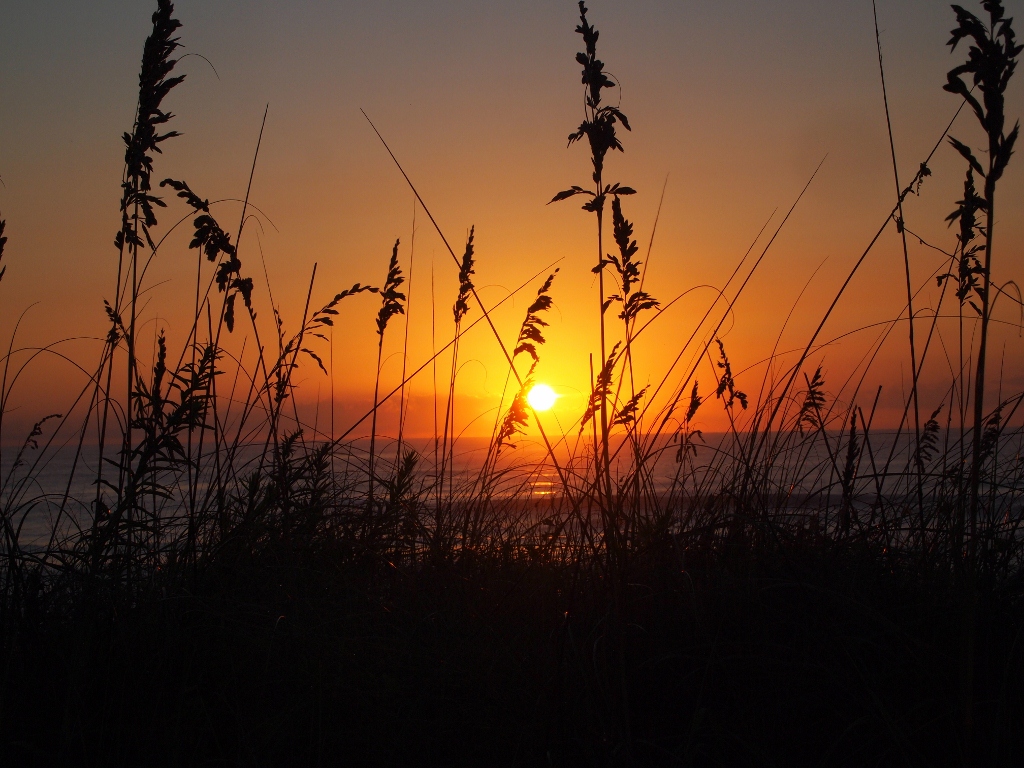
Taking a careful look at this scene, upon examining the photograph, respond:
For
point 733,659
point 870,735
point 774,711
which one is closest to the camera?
point 870,735

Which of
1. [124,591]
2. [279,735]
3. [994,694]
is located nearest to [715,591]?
[994,694]

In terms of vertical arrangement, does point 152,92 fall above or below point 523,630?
above

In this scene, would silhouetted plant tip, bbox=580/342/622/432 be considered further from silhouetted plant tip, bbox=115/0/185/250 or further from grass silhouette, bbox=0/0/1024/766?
silhouetted plant tip, bbox=115/0/185/250

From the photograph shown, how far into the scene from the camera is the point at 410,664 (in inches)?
67.7

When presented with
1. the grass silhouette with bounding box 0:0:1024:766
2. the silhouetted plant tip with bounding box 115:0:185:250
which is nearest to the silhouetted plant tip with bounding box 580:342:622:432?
the grass silhouette with bounding box 0:0:1024:766

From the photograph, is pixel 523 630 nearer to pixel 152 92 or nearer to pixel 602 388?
pixel 602 388

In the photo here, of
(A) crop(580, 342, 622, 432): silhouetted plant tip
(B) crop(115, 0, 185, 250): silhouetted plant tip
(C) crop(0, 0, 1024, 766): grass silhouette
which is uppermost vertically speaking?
(B) crop(115, 0, 185, 250): silhouetted plant tip

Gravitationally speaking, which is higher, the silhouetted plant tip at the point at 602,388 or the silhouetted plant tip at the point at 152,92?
the silhouetted plant tip at the point at 152,92

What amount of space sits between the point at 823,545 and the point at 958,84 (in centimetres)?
131

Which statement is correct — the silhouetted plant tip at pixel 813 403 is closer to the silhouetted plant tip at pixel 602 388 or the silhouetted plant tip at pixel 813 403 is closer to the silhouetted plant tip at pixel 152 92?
the silhouetted plant tip at pixel 602 388

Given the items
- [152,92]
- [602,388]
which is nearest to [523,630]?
[602,388]

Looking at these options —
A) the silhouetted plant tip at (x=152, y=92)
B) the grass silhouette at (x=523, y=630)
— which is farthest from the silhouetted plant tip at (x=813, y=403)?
the silhouetted plant tip at (x=152, y=92)

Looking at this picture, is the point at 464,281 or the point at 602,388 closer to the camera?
the point at 602,388

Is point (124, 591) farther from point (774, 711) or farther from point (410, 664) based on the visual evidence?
point (774, 711)
